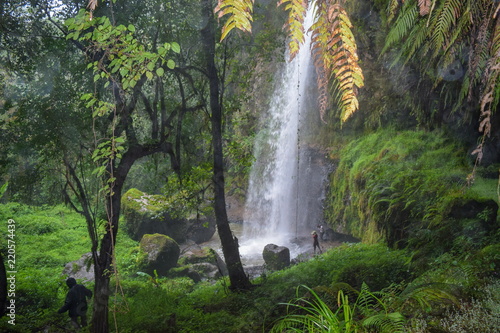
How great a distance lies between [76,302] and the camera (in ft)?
17.8

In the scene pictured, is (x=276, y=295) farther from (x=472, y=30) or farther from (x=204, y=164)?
(x=472, y=30)

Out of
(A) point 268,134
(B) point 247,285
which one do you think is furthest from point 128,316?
(A) point 268,134

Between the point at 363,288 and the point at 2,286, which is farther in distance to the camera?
the point at 2,286

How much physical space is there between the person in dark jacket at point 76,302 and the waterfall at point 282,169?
8704 millimetres

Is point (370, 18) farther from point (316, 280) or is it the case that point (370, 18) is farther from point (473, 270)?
point (473, 270)

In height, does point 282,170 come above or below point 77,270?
above

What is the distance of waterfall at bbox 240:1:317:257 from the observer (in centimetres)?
1452

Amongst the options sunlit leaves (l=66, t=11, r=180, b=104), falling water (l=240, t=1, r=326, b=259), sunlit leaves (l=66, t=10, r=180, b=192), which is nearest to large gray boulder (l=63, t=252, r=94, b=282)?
falling water (l=240, t=1, r=326, b=259)

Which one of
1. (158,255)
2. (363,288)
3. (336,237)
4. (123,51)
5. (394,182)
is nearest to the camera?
(363,288)

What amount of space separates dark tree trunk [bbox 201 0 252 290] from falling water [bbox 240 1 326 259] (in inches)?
286

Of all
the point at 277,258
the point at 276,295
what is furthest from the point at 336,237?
the point at 276,295

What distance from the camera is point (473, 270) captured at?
135 inches

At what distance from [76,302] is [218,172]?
122 inches

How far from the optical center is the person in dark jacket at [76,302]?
5.35 m
